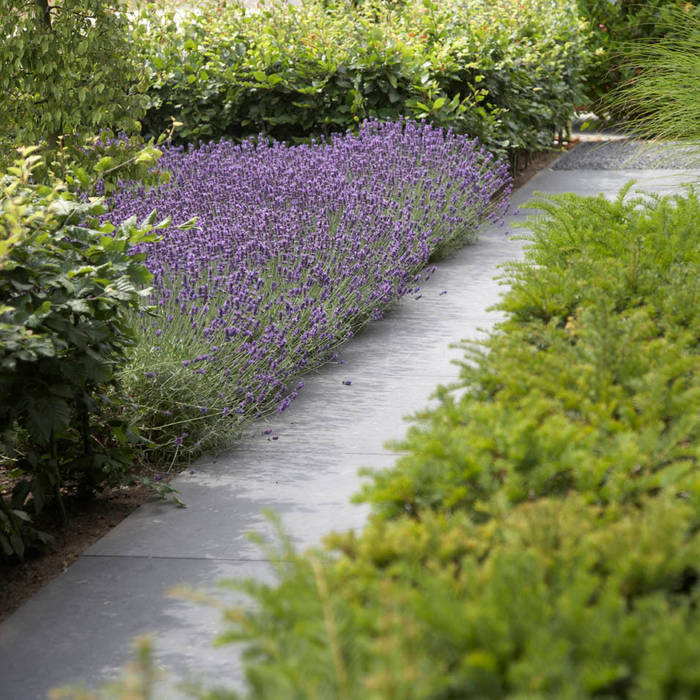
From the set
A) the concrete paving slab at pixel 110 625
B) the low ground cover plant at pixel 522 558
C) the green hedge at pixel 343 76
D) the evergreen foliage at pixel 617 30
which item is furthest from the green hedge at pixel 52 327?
the evergreen foliage at pixel 617 30

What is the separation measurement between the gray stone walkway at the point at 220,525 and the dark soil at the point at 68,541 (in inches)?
2.7

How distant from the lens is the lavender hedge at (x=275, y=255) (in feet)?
14.1

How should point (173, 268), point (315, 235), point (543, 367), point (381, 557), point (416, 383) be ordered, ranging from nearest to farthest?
point (381, 557) < point (543, 367) < point (416, 383) < point (173, 268) < point (315, 235)

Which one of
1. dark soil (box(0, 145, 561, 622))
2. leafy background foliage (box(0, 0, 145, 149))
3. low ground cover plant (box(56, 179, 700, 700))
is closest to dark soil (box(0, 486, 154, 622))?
dark soil (box(0, 145, 561, 622))

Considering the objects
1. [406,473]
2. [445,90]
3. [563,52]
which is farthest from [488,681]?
[563,52]

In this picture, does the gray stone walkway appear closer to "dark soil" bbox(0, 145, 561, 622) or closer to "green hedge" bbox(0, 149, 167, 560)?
"dark soil" bbox(0, 145, 561, 622)

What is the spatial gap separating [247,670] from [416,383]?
3.70m

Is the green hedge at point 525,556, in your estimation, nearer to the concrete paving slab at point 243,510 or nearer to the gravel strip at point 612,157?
the concrete paving slab at point 243,510

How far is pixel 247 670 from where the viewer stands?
134 cm

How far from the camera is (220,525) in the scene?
357 cm

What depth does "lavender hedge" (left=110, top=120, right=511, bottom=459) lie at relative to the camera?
14.1 ft

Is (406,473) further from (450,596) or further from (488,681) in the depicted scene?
(488,681)

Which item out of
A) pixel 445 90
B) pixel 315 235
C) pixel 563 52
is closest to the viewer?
pixel 315 235

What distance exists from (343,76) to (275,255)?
4.81m
